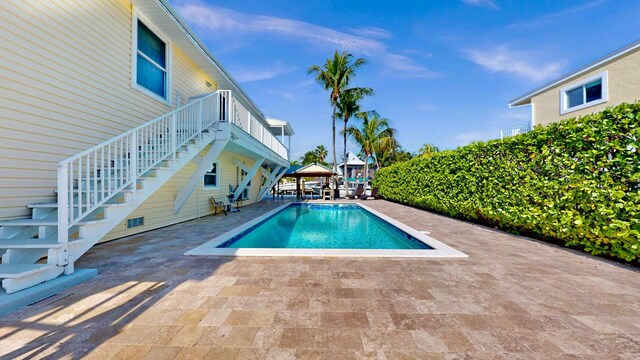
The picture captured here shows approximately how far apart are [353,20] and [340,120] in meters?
8.18

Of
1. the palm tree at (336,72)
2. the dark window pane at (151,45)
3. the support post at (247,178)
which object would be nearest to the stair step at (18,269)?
the dark window pane at (151,45)

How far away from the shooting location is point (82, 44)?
459 cm

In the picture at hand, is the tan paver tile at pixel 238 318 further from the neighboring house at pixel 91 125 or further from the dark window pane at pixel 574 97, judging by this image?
the dark window pane at pixel 574 97

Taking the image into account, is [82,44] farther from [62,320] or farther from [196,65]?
[62,320]

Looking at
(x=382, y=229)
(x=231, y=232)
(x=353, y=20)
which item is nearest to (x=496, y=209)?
(x=382, y=229)

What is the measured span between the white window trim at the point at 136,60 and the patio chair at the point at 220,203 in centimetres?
403

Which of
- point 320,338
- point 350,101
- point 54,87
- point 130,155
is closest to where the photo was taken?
point 320,338

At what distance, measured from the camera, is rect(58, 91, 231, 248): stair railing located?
122 inches

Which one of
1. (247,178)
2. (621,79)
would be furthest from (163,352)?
(621,79)

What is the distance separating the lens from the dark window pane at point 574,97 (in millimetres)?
10422

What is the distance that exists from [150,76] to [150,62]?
352mm

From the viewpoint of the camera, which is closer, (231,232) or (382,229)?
(231,232)

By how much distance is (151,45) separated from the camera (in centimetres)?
635

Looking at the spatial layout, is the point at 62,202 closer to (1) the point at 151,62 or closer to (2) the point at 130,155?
(2) the point at 130,155
